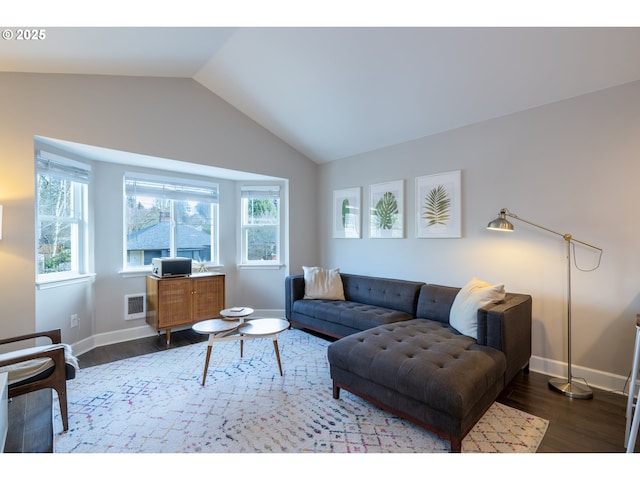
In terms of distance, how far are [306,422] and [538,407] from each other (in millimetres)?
1678

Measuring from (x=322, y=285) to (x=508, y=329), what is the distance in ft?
7.23

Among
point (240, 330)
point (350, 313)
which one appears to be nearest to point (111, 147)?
point (240, 330)

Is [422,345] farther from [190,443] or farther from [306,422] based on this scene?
[190,443]

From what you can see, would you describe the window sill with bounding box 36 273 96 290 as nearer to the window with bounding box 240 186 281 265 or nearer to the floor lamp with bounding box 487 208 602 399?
the window with bounding box 240 186 281 265

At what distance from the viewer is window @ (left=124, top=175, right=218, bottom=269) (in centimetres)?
370

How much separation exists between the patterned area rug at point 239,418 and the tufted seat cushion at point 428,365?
24 cm

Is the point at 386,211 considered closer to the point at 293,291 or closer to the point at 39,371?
the point at 293,291

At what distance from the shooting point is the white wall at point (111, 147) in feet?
7.71

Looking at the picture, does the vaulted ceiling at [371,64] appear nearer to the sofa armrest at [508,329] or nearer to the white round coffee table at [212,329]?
the sofa armrest at [508,329]

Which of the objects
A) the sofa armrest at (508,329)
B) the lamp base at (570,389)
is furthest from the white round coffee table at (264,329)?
the lamp base at (570,389)

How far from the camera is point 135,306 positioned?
365cm
